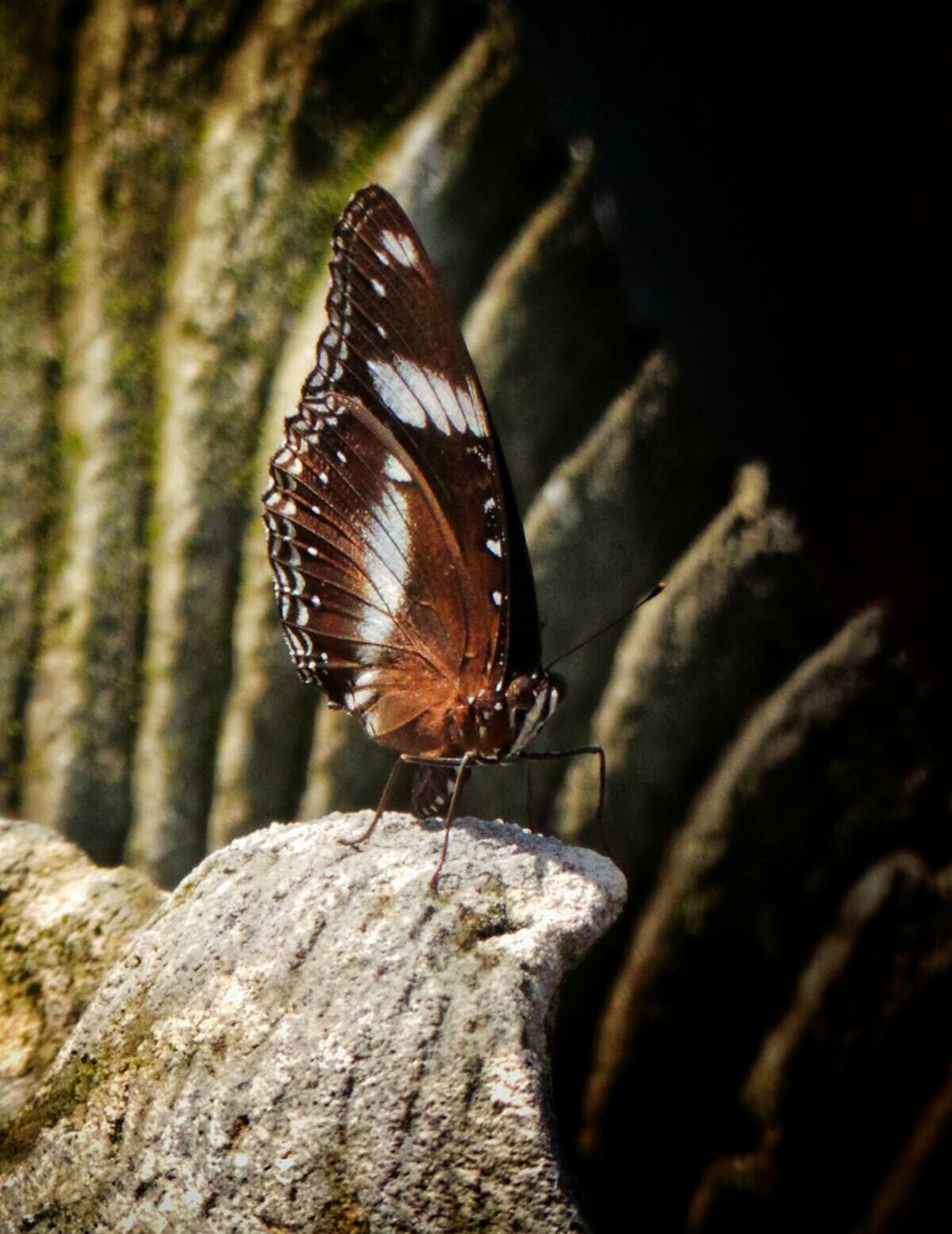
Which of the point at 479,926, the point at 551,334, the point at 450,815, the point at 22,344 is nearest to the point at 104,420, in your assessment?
the point at 22,344

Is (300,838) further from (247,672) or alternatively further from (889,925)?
(889,925)

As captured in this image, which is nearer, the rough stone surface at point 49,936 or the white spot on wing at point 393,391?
the rough stone surface at point 49,936

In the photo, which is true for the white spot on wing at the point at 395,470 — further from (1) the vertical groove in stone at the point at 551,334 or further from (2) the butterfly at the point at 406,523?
(1) the vertical groove in stone at the point at 551,334

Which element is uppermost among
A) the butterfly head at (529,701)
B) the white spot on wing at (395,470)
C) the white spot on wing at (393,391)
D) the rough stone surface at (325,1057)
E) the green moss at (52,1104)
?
the white spot on wing at (393,391)

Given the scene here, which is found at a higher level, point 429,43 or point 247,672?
point 429,43

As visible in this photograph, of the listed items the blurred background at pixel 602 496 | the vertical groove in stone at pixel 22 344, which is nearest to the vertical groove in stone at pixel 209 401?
the blurred background at pixel 602 496

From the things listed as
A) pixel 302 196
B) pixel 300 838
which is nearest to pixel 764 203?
pixel 302 196

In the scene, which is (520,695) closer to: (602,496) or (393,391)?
(393,391)
